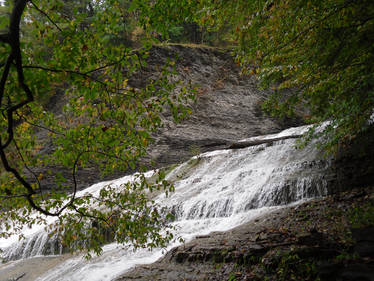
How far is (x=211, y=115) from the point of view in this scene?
21.8 meters

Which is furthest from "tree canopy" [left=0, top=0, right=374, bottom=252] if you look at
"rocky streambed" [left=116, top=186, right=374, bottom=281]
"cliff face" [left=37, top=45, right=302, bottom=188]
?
"cliff face" [left=37, top=45, right=302, bottom=188]

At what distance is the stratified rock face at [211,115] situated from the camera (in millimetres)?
18138

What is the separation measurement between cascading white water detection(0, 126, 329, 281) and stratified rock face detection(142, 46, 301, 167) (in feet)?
19.1

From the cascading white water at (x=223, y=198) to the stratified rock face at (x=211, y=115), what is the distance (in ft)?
19.1

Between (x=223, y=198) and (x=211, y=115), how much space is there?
13.6 m

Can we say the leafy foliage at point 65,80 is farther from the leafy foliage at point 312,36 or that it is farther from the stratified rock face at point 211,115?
the stratified rock face at point 211,115

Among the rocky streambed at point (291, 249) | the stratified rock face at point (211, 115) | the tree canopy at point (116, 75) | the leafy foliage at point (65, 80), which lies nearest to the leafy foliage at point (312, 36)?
the tree canopy at point (116, 75)

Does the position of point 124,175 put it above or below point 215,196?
above

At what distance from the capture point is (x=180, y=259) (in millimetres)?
5680

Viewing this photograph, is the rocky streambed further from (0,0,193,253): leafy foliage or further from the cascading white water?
(0,0,193,253): leafy foliage

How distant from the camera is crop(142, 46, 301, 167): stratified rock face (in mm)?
18138

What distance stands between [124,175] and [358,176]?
12215 millimetres

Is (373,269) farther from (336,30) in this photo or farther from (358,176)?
(358,176)

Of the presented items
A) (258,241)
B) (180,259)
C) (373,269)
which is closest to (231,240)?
(258,241)
